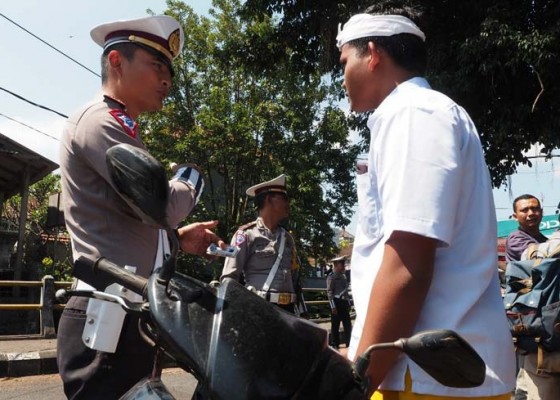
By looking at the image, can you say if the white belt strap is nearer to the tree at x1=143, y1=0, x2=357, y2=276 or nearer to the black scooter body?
the black scooter body

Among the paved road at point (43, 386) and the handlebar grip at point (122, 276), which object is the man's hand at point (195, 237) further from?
the paved road at point (43, 386)

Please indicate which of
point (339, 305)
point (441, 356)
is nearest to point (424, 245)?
point (441, 356)

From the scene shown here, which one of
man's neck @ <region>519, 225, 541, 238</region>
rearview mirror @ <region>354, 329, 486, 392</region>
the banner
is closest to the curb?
man's neck @ <region>519, 225, 541, 238</region>

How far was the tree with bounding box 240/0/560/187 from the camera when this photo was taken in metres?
7.28

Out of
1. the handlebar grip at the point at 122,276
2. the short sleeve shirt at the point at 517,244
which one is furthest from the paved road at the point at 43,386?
the handlebar grip at the point at 122,276

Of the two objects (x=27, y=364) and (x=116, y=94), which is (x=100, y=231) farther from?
(x=27, y=364)

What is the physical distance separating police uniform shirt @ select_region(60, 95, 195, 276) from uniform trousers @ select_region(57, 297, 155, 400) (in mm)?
199

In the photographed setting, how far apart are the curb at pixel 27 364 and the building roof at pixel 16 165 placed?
6.26m

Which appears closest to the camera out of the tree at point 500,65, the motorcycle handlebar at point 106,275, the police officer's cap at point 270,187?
the motorcycle handlebar at point 106,275

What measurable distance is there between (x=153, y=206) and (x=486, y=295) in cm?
84

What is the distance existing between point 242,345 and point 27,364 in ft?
22.3

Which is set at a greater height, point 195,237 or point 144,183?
point 144,183

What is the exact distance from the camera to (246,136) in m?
18.7

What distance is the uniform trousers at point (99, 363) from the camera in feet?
5.61
